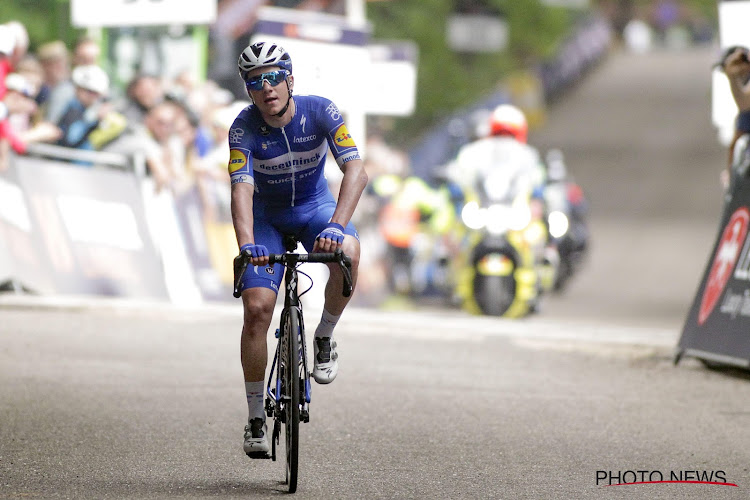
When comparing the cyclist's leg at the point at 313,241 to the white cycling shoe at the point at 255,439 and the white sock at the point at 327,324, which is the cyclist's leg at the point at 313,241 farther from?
the white cycling shoe at the point at 255,439

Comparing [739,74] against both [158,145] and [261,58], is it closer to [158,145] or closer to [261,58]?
[261,58]

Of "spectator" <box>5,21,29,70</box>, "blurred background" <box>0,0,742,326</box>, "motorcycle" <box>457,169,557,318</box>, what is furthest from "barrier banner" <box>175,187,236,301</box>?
"motorcycle" <box>457,169,557,318</box>

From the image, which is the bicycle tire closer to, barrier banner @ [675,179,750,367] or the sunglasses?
the sunglasses

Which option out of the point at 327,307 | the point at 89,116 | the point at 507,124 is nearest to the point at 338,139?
the point at 327,307

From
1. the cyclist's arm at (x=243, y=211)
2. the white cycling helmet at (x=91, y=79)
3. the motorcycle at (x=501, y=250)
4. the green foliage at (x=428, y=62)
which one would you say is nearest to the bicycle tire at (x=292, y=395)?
the cyclist's arm at (x=243, y=211)

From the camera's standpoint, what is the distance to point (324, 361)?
309 inches

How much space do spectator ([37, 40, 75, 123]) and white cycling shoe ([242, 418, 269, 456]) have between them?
8234 mm

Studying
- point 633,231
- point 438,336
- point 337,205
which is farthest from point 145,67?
point 633,231

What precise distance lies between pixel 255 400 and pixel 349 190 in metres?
1.12

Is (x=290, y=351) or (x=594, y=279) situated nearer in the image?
(x=290, y=351)

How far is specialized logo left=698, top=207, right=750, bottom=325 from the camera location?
1148 cm

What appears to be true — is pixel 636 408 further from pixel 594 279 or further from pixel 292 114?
pixel 594 279

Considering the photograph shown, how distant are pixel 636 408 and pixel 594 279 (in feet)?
49.5

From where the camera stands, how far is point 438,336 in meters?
13.5
